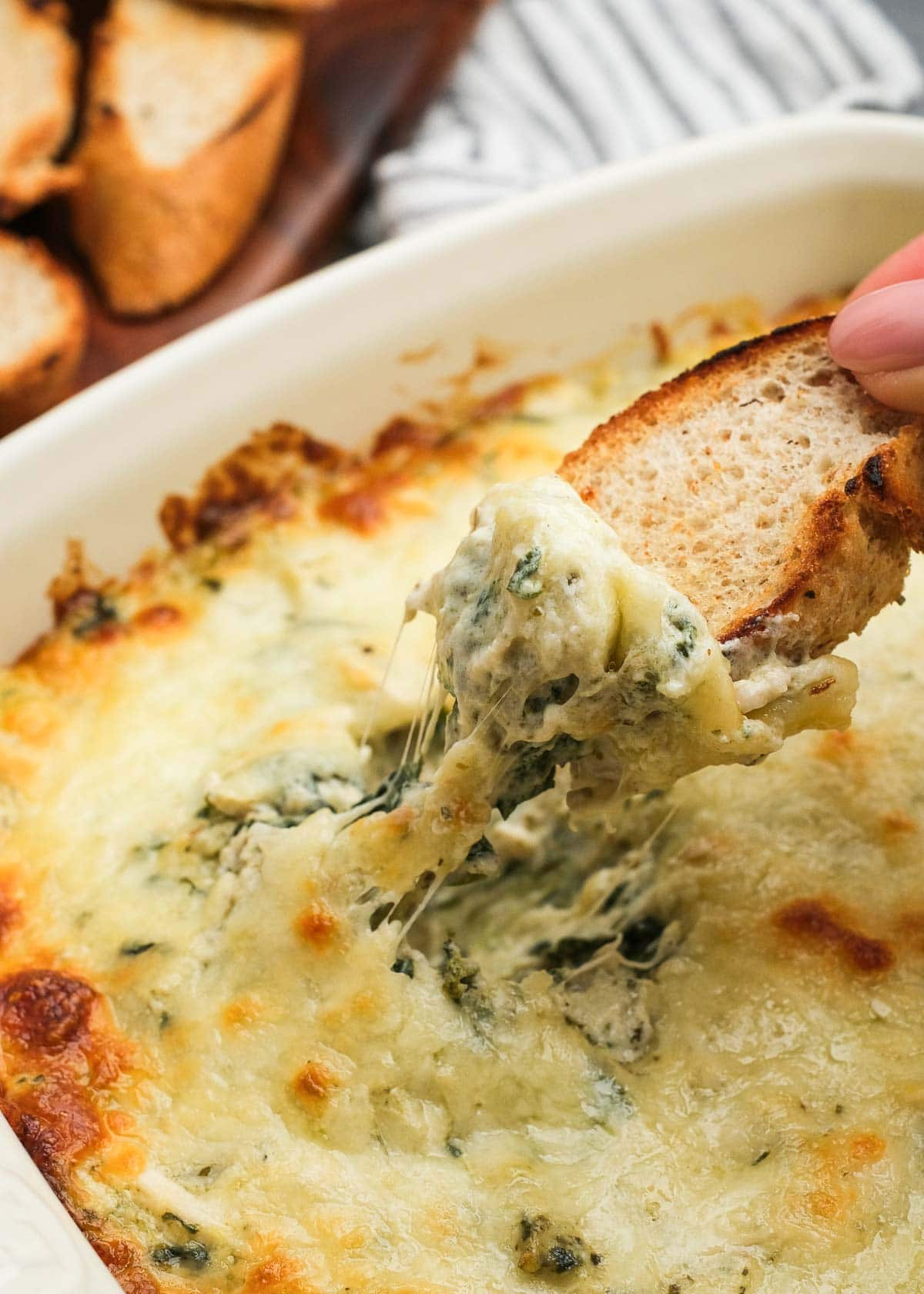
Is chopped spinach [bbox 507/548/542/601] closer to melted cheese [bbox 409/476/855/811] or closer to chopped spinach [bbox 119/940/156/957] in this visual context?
melted cheese [bbox 409/476/855/811]

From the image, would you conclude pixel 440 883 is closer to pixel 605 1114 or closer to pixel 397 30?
pixel 605 1114

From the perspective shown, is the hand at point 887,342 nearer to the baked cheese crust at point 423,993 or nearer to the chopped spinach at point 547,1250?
the baked cheese crust at point 423,993

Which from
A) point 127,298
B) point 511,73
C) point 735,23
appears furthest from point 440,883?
point 735,23

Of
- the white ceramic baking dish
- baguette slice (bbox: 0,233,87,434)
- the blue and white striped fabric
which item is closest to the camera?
the white ceramic baking dish

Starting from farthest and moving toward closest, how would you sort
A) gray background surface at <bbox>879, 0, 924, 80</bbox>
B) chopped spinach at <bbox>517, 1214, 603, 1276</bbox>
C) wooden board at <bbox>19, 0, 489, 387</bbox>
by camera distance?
gray background surface at <bbox>879, 0, 924, 80</bbox>
wooden board at <bbox>19, 0, 489, 387</bbox>
chopped spinach at <bbox>517, 1214, 603, 1276</bbox>

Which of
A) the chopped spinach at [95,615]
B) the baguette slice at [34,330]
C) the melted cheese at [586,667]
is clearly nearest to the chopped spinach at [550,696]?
the melted cheese at [586,667]

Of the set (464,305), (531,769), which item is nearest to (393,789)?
(531,769)

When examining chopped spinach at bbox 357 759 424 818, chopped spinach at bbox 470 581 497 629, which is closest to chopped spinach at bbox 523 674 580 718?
chopped spinach at bbox 470 581 497 629
